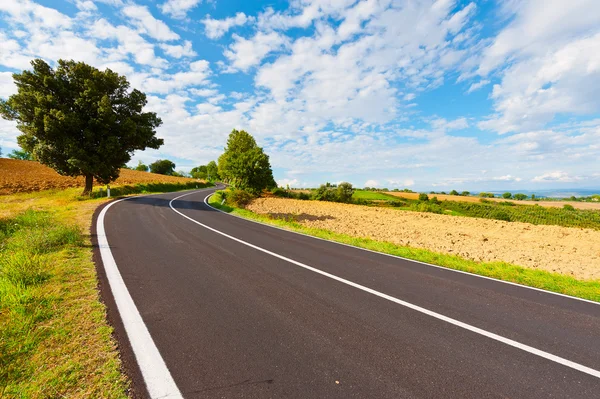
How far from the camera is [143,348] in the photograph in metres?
2.79

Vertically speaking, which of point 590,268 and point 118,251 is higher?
point 118,251

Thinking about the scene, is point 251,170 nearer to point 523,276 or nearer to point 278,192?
point 278,192

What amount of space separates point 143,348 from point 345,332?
2545mm

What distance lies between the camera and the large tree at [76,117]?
16562 mm

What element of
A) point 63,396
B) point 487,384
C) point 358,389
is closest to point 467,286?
point 487,384

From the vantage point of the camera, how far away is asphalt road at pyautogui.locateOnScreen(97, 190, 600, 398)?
8.17ft

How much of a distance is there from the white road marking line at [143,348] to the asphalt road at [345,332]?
54 mm

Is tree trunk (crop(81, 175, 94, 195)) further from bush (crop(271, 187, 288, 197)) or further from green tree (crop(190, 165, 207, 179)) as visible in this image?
green tree (crop(190, 165, 207, 179))

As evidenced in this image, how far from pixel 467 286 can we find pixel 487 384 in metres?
3.54

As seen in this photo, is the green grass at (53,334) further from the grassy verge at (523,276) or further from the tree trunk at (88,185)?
the tree trunk at (88,185)

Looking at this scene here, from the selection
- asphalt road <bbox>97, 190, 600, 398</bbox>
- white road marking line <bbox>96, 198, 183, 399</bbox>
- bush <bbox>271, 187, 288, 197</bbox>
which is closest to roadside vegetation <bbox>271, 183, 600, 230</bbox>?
bush <bbox>271, 187, 288, 197</bbox>

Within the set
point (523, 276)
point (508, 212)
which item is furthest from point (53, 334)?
point (508, 212)

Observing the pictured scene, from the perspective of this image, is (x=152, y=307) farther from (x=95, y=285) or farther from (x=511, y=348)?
(x=511, y=348)

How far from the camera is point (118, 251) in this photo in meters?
6.43
